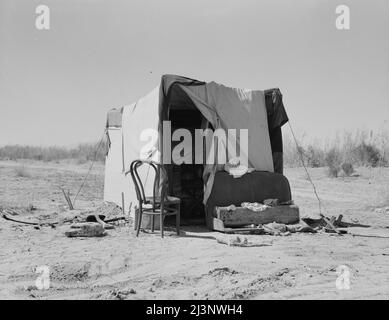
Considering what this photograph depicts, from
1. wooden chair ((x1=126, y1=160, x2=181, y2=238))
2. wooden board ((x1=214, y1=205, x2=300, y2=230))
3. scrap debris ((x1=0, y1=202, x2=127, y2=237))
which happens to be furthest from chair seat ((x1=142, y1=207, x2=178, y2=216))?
wooden board ((x1=214, y1=205, x2=300, y2=230))

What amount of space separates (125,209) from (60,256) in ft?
13.3

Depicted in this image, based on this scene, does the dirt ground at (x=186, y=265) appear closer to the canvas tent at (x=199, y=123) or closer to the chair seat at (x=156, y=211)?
the chair seat at (x=156, y=211)

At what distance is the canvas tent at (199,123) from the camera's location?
25.3 ft

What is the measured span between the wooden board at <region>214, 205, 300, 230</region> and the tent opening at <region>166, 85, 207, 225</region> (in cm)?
139

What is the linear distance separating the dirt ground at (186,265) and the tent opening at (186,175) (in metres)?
1.31

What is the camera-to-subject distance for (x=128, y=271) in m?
4.80

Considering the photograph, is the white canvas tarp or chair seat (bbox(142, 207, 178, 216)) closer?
chair seat (bbox(142, 207, 178, 216))

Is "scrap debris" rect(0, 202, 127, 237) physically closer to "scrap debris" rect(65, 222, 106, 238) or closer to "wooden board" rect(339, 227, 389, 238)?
"scrap debris" rect(65, 222, 106, 238)

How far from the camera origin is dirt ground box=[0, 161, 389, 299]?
401cm

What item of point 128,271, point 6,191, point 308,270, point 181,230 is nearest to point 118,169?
point 181,230

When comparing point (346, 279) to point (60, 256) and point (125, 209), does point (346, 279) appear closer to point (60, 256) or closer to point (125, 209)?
point (60, 256)

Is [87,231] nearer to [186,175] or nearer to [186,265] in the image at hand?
[186,265]

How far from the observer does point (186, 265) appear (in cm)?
486

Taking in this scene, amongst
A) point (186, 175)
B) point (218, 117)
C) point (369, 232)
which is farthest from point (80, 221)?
point (369, 232)
